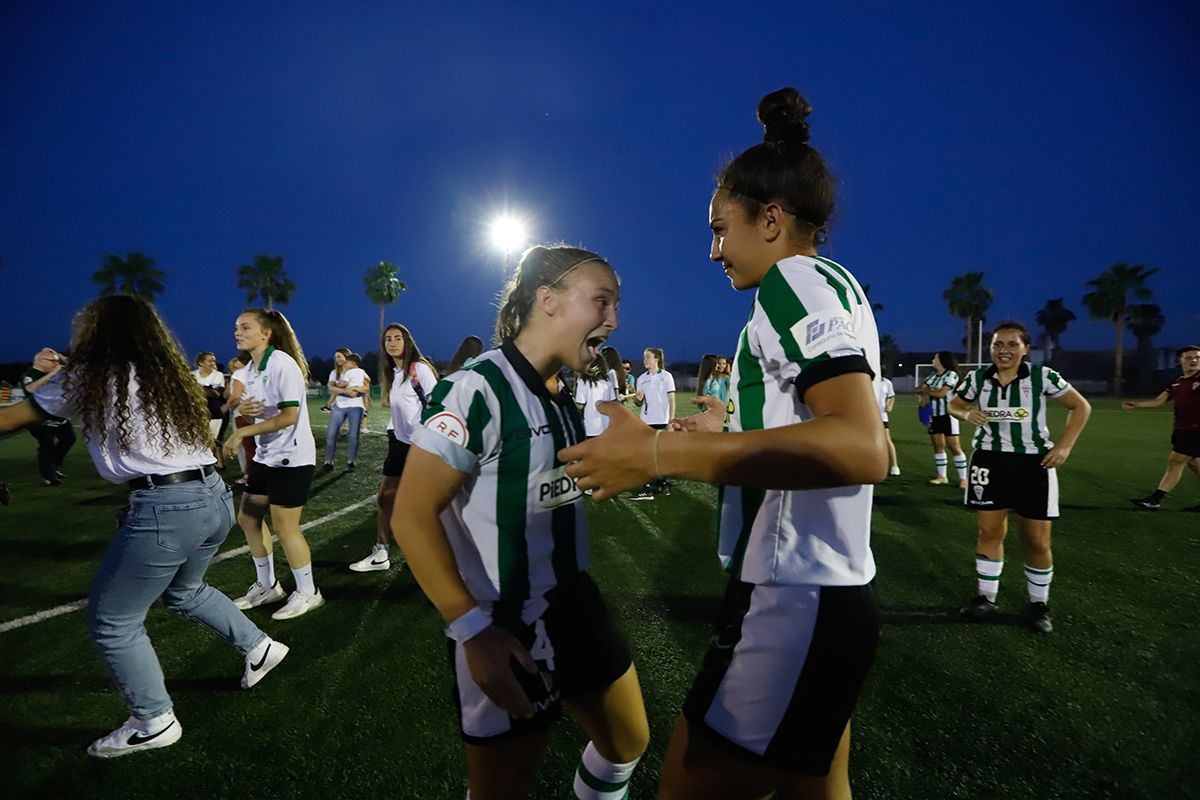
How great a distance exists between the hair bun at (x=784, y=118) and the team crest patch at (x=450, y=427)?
47.7 inches

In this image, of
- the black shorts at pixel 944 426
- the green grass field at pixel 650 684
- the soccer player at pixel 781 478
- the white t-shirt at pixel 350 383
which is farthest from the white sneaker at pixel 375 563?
the black shorts at pixel 944 426

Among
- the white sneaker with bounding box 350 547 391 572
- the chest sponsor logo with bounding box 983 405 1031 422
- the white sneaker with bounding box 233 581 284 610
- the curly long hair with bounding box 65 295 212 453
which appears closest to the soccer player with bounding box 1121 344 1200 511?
the chest sponsor logo with bounding box 983 405 1031 422

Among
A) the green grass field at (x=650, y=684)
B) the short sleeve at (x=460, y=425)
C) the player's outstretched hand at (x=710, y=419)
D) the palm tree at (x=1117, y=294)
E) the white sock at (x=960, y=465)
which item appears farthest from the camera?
the palm tree at (x=1117, y=294)

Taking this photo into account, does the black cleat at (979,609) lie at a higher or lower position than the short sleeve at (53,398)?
lower

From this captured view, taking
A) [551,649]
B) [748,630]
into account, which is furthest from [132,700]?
[748,630]

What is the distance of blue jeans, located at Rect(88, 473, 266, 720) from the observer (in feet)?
9.45

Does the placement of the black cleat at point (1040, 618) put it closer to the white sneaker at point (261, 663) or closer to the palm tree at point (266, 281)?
the white sneaker at point (261, 663)

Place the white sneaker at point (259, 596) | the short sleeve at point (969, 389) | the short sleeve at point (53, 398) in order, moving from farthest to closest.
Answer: the short sleeve at point (969, 389) → the white sneaker at point (259, 596) → the short sleeve at point (53, 398)

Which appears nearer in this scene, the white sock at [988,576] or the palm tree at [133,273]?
the white sock at [988,576]

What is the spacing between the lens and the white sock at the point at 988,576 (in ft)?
15.5

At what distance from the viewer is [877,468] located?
3.87 ft

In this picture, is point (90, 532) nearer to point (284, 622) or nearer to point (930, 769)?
point (284, 622)

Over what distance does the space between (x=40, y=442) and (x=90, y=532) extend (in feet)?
15.8

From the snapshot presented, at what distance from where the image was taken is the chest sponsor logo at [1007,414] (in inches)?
188
